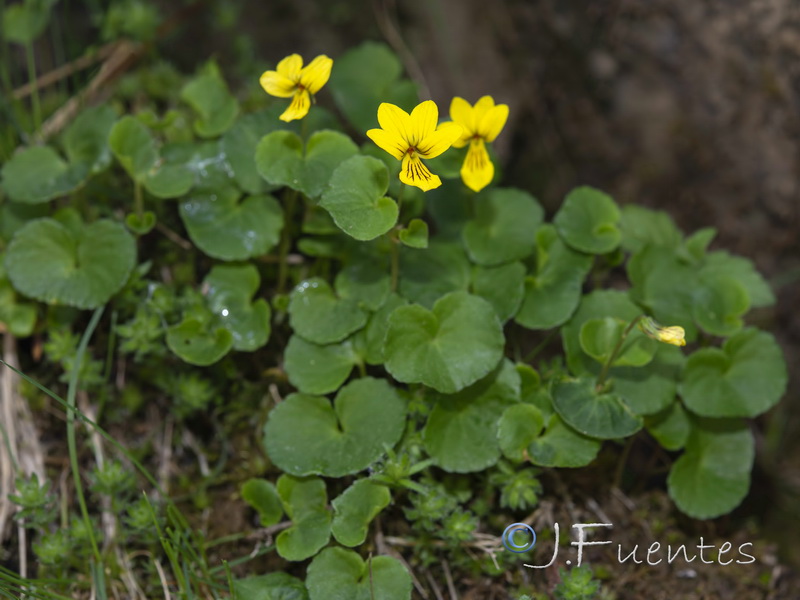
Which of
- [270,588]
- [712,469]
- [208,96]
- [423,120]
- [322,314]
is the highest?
[208,96]

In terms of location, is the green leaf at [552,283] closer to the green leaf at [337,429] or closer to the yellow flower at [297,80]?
the green leaf at [337,429]

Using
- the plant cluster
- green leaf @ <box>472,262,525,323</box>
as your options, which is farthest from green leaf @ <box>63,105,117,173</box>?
green leaf @ <box>472,262,525,323</box>

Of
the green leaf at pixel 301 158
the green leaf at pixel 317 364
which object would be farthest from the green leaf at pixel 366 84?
the green leaf at pixel 317 364

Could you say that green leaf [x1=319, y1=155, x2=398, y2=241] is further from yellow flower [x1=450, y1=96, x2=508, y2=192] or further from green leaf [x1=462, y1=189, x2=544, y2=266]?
green leaf [x1=462, y1=189, x2=544, y2=266]

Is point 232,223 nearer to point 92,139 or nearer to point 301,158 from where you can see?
point 301,158

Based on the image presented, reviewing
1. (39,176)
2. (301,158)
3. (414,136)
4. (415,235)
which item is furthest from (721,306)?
(39,176)
